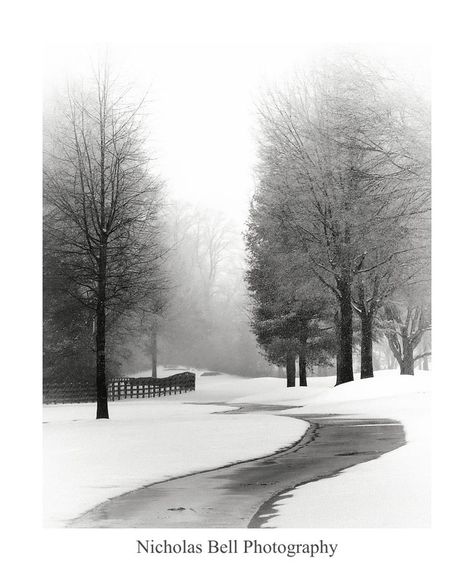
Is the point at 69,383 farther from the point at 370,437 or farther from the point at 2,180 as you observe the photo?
the point at 2,180

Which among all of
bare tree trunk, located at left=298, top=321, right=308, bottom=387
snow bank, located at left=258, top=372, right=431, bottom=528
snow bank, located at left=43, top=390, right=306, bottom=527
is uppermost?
bare tree trunk, located at left=298, top=321, right=308, bottom=387

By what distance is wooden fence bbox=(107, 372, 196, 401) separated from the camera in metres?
27.0

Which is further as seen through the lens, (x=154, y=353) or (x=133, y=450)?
(x=154, y=353)

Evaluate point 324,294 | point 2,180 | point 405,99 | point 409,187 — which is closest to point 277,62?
point 405,99

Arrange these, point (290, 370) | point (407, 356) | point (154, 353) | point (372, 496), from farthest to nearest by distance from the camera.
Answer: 1. point (290, 370)
2. point (407, 356)
3. point (154, 353)
4. point (372, 496)

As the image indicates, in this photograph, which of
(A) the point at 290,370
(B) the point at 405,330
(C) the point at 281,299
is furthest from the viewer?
(A) the point at 290,370

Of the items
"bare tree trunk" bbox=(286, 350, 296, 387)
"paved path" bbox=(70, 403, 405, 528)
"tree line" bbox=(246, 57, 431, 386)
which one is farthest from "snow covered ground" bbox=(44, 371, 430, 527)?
"bare tree trunk" bbox=(286, 350, 296, 387)

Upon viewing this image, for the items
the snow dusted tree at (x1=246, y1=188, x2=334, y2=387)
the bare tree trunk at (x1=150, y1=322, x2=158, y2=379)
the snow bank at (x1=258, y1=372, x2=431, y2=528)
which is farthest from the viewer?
the bare tree trunk at (x1=150, y1=322, x2=158, y2=379)

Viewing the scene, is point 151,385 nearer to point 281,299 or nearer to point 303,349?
point 281,299

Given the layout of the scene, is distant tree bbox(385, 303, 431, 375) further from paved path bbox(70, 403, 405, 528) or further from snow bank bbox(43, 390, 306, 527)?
paved path bbox(70, 403, 405, 528)

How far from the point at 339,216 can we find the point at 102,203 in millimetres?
6858

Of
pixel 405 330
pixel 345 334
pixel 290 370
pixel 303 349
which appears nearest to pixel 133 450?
pixel 345 334

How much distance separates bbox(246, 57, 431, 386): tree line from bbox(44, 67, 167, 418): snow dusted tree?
401 centimetres

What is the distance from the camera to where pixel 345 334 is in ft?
80.0
